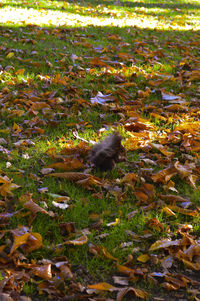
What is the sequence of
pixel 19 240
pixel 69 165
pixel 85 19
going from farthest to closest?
pixel 85 19 → pixel 69 165 → pixel 19 240

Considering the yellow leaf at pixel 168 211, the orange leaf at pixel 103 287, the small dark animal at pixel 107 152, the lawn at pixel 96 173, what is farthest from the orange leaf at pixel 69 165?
the orange leaf at pixel 103 287

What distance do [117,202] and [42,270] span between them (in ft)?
2.71

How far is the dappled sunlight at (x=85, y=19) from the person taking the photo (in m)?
7.29

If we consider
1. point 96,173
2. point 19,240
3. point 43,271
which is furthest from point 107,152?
point 43,271

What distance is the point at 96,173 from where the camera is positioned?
2.84 metres

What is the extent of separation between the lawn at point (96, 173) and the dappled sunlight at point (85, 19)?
1.11 m

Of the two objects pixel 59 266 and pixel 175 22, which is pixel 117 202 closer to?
pixel 59 266

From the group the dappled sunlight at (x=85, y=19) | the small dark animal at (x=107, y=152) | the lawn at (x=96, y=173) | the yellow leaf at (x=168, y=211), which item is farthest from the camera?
the dappled sunlight at (x=85, y=19)

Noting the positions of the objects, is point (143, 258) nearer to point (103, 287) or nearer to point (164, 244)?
point (164, 244)

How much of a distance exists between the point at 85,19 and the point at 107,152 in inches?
244

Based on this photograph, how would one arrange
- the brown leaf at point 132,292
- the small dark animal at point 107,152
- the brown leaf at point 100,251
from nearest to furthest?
the brown leaf at point 132,292 → the brown leaf at point 100,251 → the small dark animal at point 107,152

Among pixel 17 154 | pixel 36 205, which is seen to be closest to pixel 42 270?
pixel 36 205

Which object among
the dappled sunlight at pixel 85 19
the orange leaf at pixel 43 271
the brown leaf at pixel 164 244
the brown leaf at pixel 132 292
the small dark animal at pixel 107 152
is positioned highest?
the dappled sunlight at pixel 85 19

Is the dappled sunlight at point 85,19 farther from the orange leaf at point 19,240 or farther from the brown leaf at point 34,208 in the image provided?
the orange leaf at point 19,240
